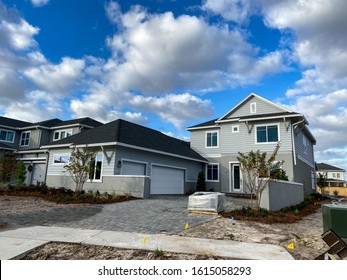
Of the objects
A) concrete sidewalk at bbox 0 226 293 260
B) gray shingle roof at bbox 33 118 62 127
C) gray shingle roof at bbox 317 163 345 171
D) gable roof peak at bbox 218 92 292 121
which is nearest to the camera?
concrete sidewalk at bbox 0 226 293 260

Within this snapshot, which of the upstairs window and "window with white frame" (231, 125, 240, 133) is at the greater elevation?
"window with white frame" (231, 125, 240, 133)

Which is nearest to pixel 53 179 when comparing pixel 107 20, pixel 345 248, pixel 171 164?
pixel 171 164

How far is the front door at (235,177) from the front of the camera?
20.7 meters

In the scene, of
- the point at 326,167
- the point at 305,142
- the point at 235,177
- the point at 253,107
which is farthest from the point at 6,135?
the point at 326,167

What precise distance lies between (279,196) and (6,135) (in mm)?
30968

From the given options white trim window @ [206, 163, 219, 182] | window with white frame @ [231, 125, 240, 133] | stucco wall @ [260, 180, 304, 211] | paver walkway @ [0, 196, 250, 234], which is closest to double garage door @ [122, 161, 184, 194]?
white trim window @ [206, 163, 219, 182]

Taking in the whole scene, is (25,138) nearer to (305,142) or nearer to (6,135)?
(6,135)

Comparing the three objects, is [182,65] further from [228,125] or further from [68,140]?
[68,140]

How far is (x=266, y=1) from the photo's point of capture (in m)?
9.74

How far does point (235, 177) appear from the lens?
2105 centimetres

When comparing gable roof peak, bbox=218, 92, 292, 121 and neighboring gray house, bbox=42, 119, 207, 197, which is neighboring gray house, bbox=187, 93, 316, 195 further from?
neighboring gray house, bbox=42, 119, 207, 197

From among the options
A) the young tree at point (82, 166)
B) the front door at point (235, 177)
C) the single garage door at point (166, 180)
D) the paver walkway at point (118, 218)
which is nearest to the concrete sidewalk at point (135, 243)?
the paver walkway at point (118, 218)

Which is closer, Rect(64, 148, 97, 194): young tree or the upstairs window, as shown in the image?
Rect(64, 148, 97, 194): young tree

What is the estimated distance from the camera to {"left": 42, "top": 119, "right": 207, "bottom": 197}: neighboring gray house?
49.6ft
